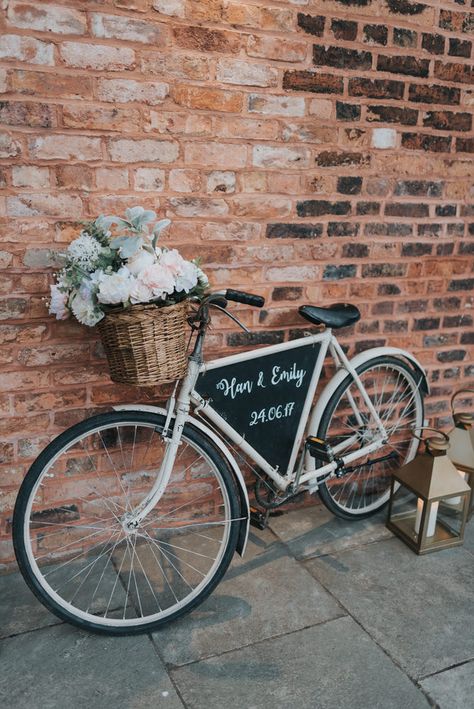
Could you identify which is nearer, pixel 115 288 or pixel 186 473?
pixel 115 288

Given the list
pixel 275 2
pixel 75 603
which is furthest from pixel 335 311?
pixel 75 603

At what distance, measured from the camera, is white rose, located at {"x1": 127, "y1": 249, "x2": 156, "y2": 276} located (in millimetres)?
2115

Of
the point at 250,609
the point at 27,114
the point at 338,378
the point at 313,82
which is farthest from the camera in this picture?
the point at 338,378

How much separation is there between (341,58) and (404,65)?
13.6 inches

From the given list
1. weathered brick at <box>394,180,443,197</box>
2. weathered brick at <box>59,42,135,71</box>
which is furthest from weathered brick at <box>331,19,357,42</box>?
weathered brick at <box>59,42,135,71</box>

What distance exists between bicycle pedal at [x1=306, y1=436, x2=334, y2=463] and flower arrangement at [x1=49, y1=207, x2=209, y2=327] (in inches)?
37.5

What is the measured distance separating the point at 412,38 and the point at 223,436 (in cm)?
196

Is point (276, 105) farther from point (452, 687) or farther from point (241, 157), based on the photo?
point (452, 687)

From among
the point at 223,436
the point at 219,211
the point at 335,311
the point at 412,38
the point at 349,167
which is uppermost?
the point at 412,38

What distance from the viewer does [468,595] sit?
2656mm

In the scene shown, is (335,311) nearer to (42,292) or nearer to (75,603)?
(42,292)

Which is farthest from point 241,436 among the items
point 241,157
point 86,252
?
point 241,157

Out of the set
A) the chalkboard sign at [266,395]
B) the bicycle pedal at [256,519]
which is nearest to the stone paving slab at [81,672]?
the bicycle pedal at [256,519]

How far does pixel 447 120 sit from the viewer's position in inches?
122
